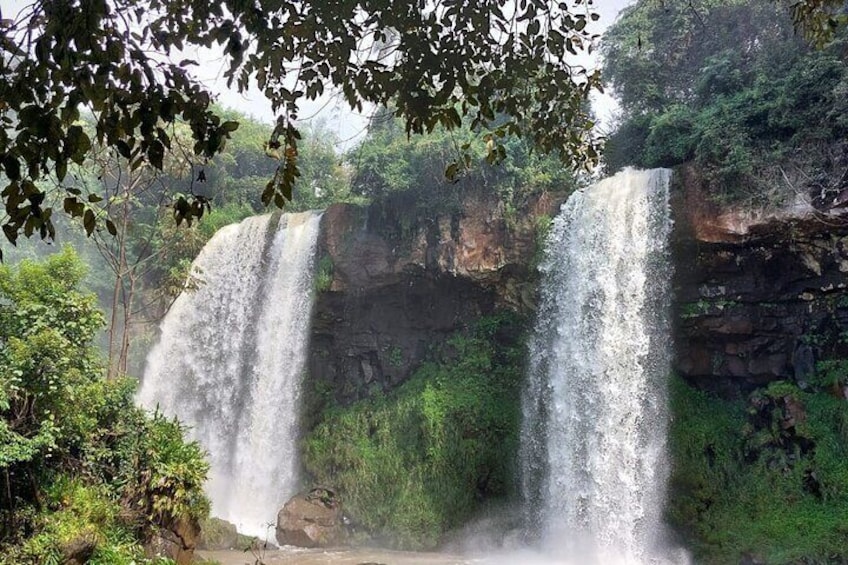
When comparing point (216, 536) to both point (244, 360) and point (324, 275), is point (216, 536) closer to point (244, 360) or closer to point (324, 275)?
point (244, 360)

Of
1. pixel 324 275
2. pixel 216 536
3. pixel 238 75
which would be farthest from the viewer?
pixel 324 275

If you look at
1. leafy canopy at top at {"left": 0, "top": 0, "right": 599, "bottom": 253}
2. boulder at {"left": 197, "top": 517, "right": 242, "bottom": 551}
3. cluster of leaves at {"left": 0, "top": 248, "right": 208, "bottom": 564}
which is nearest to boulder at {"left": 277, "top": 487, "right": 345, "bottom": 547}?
boulder at {"left": 197, "top": 517, "right": 242, "bottom": 551}

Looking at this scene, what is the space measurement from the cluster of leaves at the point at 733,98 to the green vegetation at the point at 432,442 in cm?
586

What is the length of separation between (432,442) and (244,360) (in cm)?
596

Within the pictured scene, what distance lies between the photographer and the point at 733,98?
1275 cm

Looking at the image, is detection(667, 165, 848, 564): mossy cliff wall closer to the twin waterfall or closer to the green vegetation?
the twin waterfall

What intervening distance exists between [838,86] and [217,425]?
52.9 feet

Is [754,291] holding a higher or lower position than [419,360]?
higher

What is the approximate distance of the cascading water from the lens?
1609 cm

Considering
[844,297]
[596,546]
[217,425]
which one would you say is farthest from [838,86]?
[217,425]

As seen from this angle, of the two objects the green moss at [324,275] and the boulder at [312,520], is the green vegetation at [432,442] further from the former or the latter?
the green moss at [324,275]

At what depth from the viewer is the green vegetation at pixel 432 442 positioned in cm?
1424

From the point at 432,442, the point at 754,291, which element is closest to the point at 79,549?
the point at 432,442

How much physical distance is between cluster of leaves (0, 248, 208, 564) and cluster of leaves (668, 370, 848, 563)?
29.7ft
